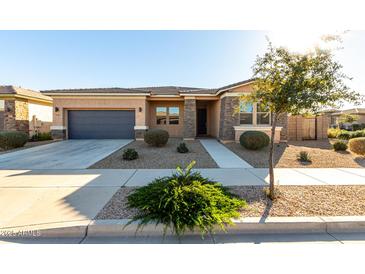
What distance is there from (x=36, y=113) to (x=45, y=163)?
39.1ft

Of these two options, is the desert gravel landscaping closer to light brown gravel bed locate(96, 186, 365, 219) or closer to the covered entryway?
light brown gravel bed locate(96, 186, 365, 219)

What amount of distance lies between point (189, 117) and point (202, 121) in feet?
13.4

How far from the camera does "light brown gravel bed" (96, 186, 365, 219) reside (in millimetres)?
3842

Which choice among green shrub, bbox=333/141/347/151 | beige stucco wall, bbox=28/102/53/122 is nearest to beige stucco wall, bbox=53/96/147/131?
beige stucco wall, bbox=28/102/53/122

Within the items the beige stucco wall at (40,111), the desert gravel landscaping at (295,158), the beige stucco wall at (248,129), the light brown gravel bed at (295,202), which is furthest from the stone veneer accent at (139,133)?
the light brown gravel bed at (295,202)

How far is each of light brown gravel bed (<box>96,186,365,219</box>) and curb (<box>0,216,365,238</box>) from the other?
8.7 inches

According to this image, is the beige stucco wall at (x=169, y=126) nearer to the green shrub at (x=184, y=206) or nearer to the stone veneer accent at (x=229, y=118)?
the stone veneer accent at (x=229, y=118)

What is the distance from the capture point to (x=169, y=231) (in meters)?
3.36

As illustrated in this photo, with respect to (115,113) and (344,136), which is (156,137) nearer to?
(115,113)

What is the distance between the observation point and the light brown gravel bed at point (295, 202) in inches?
151

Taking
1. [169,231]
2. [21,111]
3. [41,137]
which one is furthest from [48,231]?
[21,111]

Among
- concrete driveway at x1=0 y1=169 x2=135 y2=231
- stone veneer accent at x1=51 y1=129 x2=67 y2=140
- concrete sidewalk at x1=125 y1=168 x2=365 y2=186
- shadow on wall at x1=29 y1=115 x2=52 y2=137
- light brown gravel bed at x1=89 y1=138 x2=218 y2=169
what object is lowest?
concrete driveway at x1=0 y1=169 x2=135 y2=231

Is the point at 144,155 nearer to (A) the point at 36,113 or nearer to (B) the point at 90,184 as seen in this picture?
(B) the point at 90,184

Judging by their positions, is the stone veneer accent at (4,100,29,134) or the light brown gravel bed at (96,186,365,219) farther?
the stone veneer accent at (4,100,29,134)
